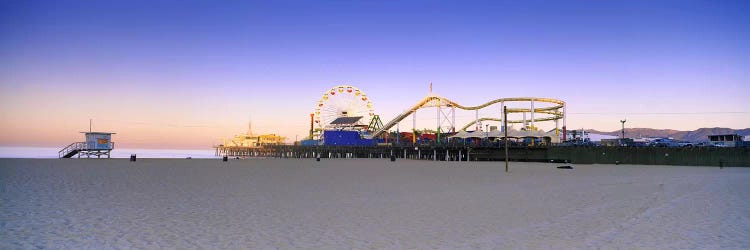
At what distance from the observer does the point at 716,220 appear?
11297mm

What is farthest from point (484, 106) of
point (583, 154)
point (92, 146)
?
point (92, 146)

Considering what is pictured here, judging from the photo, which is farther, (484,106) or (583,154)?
(484,106)

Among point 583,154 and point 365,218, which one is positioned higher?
point 583,154

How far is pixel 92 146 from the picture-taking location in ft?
186

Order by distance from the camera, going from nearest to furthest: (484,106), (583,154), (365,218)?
(365,218)
(583,154)
(484,106)

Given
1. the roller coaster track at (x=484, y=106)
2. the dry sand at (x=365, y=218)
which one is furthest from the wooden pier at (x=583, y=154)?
the dry sand at (x=365, y=218)

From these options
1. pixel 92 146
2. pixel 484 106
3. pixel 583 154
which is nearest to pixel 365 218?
pixel 583 154

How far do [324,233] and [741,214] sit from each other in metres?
10.5

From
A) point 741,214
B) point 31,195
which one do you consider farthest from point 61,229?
point 741,214

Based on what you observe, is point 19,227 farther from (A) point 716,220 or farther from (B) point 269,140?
(B) point 269,140

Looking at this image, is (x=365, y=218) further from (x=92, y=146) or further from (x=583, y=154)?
(x=92, y=146)

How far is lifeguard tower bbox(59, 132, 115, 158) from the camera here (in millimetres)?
55438

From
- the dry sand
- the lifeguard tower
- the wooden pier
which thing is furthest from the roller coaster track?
the dry sand

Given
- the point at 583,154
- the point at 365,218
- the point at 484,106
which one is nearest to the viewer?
the point at 365,218
